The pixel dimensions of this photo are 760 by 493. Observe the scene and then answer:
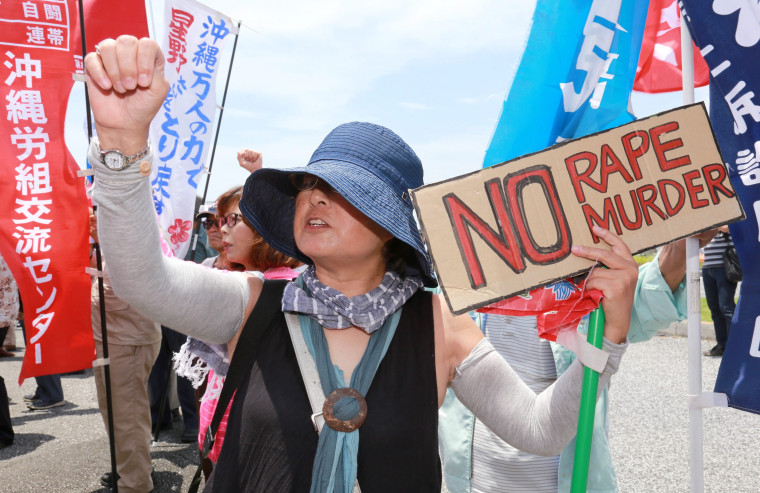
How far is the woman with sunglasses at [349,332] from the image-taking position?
125 cm

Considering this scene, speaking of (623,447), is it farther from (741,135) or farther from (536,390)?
(741,135)

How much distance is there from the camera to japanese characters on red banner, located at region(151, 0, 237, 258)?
16.4 ft

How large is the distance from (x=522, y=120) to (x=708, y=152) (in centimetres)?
75

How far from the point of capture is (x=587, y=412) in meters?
1.33

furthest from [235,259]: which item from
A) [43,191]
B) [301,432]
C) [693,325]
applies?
[693,325]

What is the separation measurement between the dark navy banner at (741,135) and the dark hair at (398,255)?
914mm

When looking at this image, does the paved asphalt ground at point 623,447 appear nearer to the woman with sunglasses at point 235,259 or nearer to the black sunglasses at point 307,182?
the woman with sunglasses at point 235,259

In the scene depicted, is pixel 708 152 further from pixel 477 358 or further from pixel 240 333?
pixel 240 333

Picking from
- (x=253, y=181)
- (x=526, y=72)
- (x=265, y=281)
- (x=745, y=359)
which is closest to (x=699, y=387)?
(x=745, y=359)

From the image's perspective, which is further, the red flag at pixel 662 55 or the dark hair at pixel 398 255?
the red flag at pixel 662 55

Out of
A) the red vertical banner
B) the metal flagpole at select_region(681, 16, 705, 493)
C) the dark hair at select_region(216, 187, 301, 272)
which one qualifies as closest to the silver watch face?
the metal flagpole at select_region(681, 16, 705, 493)

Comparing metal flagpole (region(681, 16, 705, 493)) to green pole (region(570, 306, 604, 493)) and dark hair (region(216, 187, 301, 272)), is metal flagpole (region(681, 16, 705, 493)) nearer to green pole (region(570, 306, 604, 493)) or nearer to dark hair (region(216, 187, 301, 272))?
green pole (region(570, 306, 604, 493))

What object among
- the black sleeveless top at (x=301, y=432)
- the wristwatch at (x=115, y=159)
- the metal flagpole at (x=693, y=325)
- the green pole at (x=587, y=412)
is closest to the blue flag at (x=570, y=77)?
the metal flagpole at (x=693, y=325)

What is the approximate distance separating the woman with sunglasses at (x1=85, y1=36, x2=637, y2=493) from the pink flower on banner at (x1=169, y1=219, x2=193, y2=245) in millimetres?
3591
